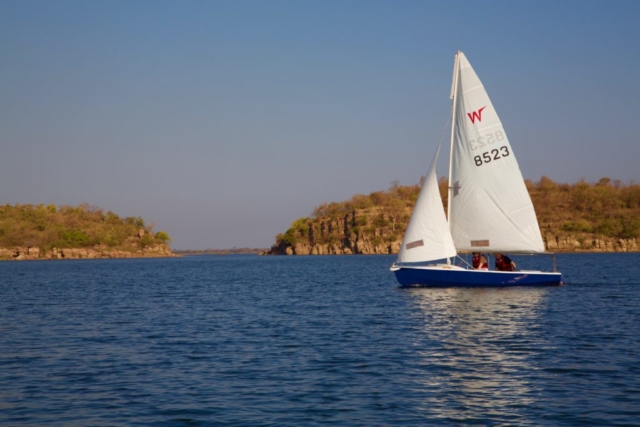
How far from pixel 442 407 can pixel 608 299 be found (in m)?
26.5

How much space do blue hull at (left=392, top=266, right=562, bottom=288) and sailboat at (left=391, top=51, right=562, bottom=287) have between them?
0.08m

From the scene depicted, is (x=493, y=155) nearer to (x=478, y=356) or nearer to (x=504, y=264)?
(x=504, y=264)

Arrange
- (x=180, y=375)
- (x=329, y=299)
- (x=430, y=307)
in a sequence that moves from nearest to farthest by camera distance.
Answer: (x=180, y=375)
(x=430, y=307)
(x=329, y=299)

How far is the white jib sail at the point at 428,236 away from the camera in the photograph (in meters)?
41.0

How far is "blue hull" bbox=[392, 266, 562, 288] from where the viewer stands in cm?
4031

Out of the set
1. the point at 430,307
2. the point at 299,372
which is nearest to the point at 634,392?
the point at 299,372

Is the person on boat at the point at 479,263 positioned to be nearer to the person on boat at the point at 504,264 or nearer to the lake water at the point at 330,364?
the person on boat at the point at 504,264

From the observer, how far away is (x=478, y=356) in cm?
2073

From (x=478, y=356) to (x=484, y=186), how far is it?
A: 74.2ft

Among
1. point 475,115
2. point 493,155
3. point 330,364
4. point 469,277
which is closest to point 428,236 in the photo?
point 469,277

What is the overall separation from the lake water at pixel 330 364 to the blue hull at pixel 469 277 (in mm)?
2798

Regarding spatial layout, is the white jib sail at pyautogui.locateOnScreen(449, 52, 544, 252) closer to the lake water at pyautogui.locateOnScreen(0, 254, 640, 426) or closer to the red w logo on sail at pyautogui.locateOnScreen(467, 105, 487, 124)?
the red w logo on sail at pyautogui.locateOnScreen(467, 105, 487, 124)

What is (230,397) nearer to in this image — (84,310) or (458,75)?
(84,310)

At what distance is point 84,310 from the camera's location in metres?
37.2
